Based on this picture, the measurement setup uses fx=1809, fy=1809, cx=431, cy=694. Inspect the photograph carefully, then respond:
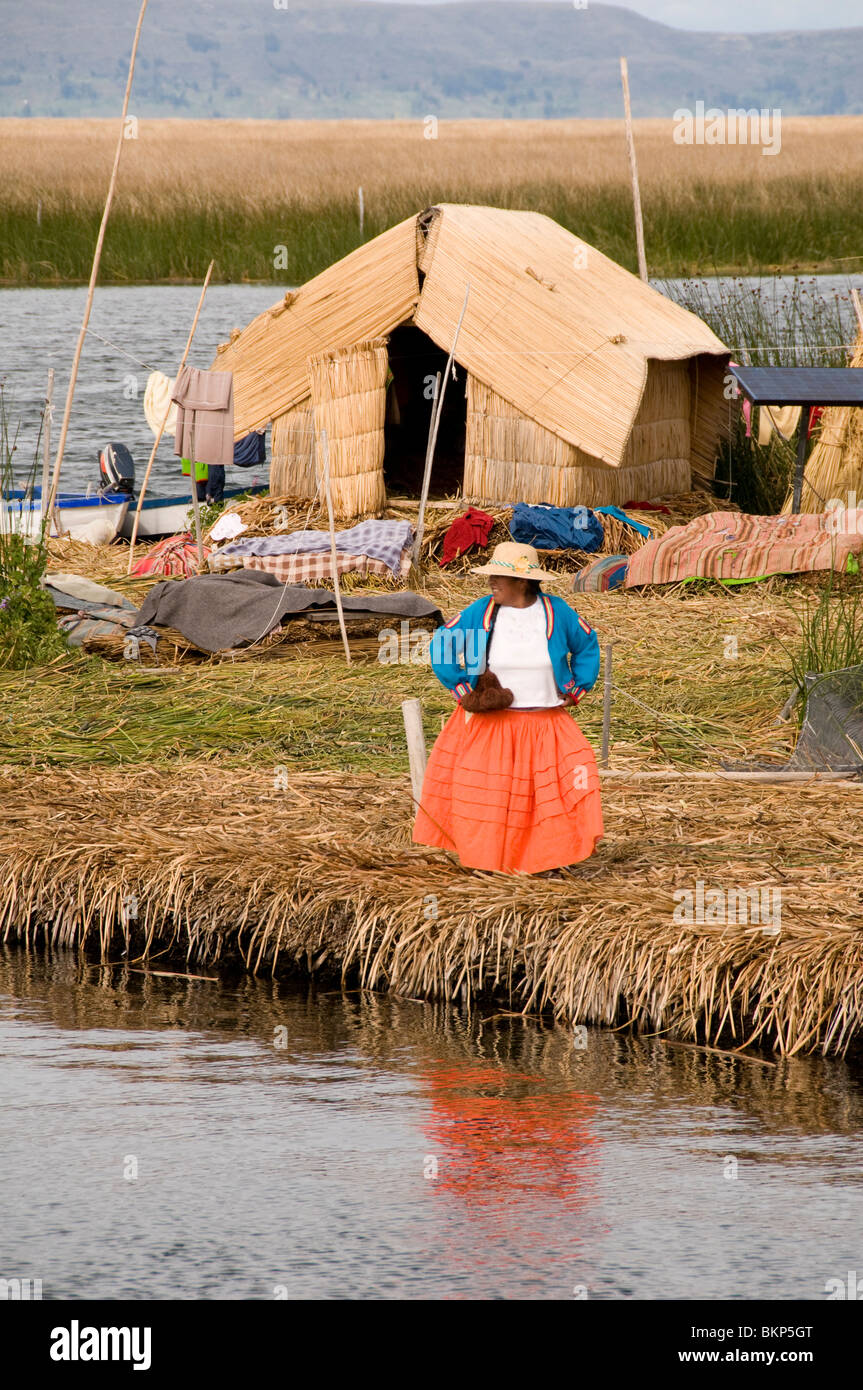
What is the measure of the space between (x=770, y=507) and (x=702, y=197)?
58.6 ft

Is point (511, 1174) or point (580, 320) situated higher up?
point (580, 320)

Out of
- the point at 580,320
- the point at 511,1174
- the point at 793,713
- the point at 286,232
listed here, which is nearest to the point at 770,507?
the point at 580,320

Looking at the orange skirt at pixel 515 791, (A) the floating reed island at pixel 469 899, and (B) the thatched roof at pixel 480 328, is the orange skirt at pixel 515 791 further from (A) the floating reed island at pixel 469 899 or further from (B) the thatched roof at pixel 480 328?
(B) the thatched roof at pixel 480 328

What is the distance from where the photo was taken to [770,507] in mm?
14625

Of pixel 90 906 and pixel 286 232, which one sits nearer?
pixel 90 906

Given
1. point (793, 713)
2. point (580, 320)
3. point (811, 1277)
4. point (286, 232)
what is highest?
point (286, 232)

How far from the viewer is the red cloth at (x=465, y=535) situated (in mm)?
11914

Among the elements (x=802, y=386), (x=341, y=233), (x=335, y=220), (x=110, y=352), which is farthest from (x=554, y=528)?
(x=110, y=352)

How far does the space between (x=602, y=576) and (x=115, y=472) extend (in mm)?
5204

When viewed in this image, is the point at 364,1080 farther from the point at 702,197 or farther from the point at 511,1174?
the point at 702,197

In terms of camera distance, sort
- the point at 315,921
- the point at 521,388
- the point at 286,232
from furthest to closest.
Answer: the point at 286,232 → the point at 521,388 → the point at 315,921

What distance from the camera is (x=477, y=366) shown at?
488 inches

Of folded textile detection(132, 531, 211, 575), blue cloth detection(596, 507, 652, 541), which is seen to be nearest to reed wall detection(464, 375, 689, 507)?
blue cloth detection(596, 507, 652, 541)

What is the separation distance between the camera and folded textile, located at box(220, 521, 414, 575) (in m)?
11.3
